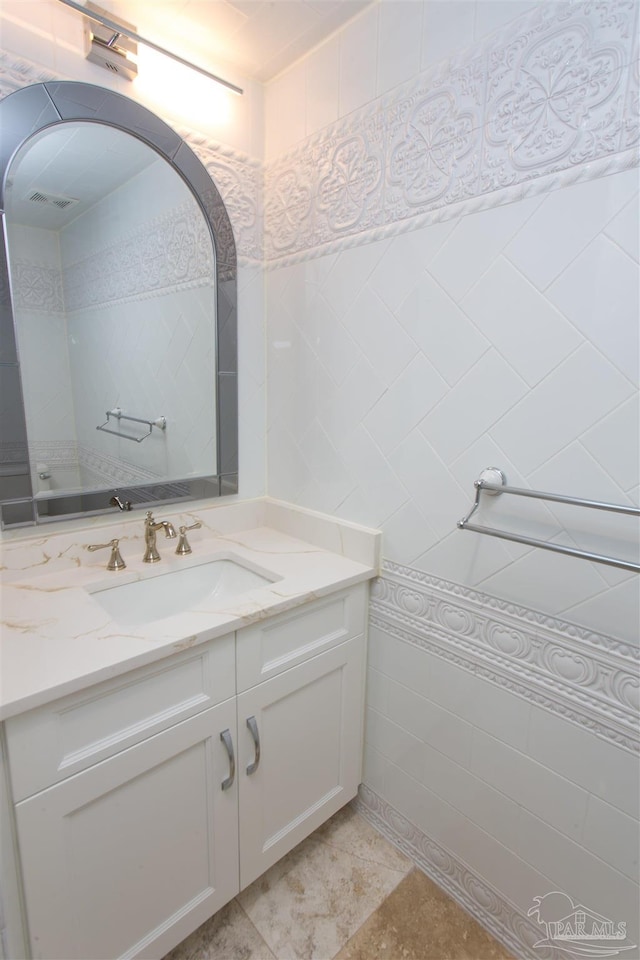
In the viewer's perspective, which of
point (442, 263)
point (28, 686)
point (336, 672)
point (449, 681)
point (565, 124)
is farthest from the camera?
point (336, 672)

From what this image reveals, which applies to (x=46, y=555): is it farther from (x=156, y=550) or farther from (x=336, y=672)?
(x=336, y=672)

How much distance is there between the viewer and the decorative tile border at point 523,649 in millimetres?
913

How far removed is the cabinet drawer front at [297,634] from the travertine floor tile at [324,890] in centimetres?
67

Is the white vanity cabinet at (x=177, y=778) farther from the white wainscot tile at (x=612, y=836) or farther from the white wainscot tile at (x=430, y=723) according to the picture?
the white wainscot tile at (x=612, y=836)

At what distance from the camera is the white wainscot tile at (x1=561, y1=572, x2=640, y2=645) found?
2.85ft

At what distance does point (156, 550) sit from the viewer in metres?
1.34

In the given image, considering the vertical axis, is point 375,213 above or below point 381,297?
above

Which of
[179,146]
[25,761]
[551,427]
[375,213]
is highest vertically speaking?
[179,146]

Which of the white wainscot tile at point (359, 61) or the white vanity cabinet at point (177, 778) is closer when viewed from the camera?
the white vanity cabinet at point (177, 778)

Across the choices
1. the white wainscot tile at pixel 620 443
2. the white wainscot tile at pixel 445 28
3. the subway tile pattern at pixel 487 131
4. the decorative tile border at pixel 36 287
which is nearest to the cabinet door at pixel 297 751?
the white wainscot tile at pixel 620 443

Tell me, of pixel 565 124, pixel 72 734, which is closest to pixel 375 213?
pixel 565 124

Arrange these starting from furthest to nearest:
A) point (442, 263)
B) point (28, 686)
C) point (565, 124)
Answer: 1. point (442, 263)
2. point (565, 124)
3. point (28, 686)

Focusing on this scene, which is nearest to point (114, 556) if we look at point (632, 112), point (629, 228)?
point (629, 228)

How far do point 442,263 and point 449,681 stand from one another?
3.48ft
